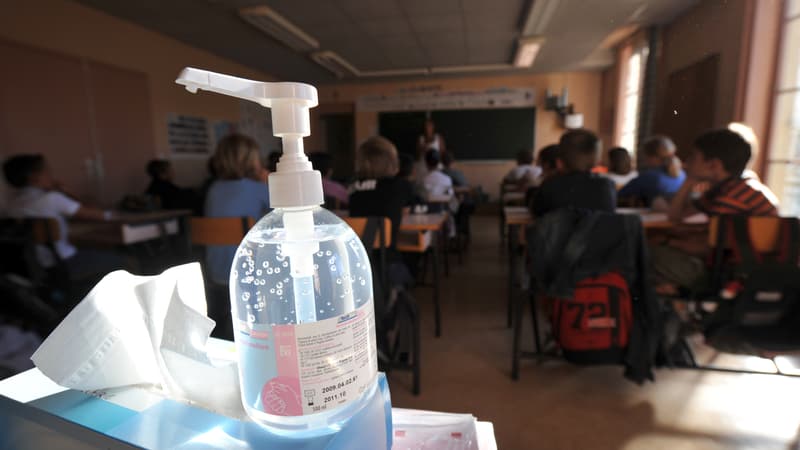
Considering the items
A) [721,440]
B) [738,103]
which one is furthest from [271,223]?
[721,440]

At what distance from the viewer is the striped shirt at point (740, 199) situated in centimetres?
58

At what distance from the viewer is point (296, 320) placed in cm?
32

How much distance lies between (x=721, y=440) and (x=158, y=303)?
0.78m

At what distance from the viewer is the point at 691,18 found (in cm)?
35

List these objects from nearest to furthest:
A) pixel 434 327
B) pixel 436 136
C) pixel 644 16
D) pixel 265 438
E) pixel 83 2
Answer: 1. pixel 265 438
2. pixel 644 16
3. pixel 434 327
4. pixel 83 2
5. pixel 436 136

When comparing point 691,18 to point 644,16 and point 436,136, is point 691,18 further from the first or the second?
point 436,136

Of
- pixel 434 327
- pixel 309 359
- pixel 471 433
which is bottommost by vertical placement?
pixel 434 327

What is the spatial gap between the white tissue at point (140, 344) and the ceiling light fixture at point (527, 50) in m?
3.05

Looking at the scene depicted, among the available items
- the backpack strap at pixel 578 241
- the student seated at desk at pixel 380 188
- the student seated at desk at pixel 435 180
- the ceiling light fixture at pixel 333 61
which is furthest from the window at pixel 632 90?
the ceiling light fixture at pixel 333 61

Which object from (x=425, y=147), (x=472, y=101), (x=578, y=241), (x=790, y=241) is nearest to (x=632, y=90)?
(x=790, y=241)

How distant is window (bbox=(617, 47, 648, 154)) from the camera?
43cm

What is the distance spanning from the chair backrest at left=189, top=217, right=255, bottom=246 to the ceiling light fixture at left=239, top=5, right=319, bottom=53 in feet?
6.00

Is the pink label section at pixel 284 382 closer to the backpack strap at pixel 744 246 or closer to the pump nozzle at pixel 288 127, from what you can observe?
the pump nozzle at pixel 288 127

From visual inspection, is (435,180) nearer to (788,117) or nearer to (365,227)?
(365,227)
